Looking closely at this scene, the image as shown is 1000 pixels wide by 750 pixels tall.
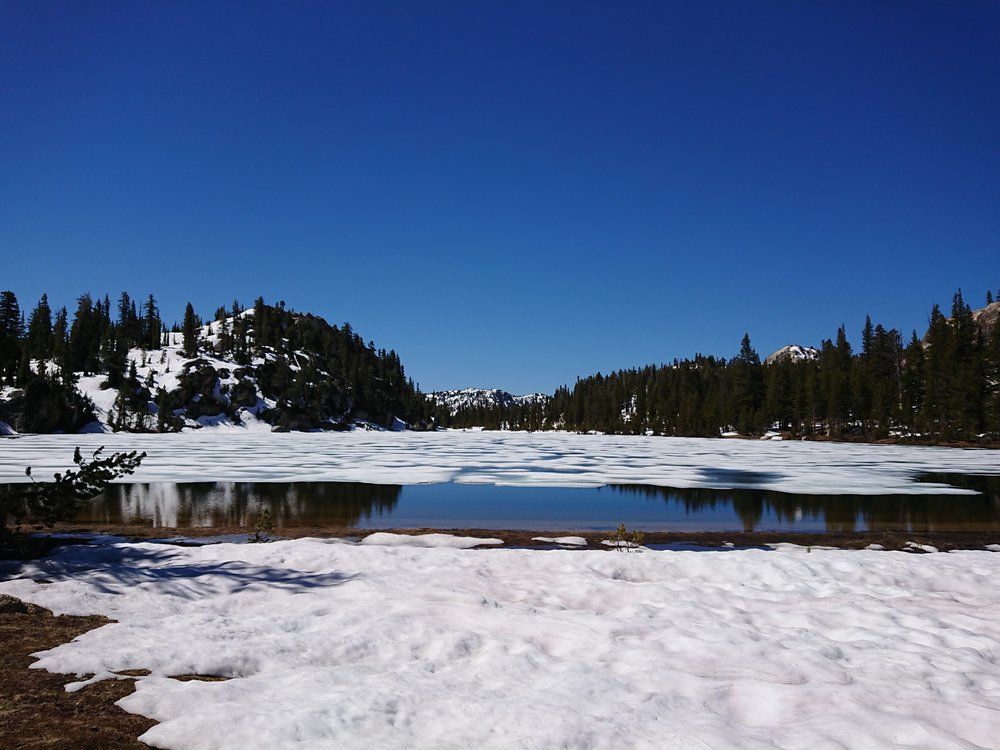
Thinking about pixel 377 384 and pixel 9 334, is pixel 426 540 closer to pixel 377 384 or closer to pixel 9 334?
pixel 9 334

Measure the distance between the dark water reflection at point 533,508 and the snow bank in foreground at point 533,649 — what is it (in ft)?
25.1

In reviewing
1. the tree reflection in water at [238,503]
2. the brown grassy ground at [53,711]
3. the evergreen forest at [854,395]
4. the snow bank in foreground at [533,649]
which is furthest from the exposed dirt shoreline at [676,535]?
the evergreen forest at [854,395]

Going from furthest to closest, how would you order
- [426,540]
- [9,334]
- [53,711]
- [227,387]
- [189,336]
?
[189,336]
[227,387]
[9,334]
[426,540]
[53,711]

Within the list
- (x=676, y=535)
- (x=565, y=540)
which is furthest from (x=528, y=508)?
(x=676, y=535)

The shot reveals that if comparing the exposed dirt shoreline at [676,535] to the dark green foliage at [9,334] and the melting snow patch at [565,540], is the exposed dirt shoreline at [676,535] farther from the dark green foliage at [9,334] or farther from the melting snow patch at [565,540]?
the dark green foliage at [9,334]

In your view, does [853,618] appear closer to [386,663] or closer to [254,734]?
[386,663]

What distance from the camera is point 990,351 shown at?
79125 millimetres

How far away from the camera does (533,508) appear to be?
21312 mm

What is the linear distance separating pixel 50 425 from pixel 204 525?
99.4m

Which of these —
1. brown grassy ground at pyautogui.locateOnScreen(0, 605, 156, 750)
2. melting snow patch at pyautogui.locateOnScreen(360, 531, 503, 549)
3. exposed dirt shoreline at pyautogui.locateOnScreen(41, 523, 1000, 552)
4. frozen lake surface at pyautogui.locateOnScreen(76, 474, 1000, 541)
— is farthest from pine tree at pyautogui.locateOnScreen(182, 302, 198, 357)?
brown grassy ground at pyautogui.locateOnScreen(0, 605, 156, 750)

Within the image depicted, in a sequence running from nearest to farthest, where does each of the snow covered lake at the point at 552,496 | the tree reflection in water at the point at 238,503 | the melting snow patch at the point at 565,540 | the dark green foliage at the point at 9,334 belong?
1. the melting snow patch at the point at 565,540
2. the tree reflection in water at the point at 238,503
3. the snow covered lake at the point at 552,496
4. the dark green foliage at the point at 9,334

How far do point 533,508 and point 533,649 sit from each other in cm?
1512

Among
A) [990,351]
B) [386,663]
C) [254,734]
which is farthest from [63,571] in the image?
[990,351]

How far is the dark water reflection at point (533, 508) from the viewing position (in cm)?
1809
